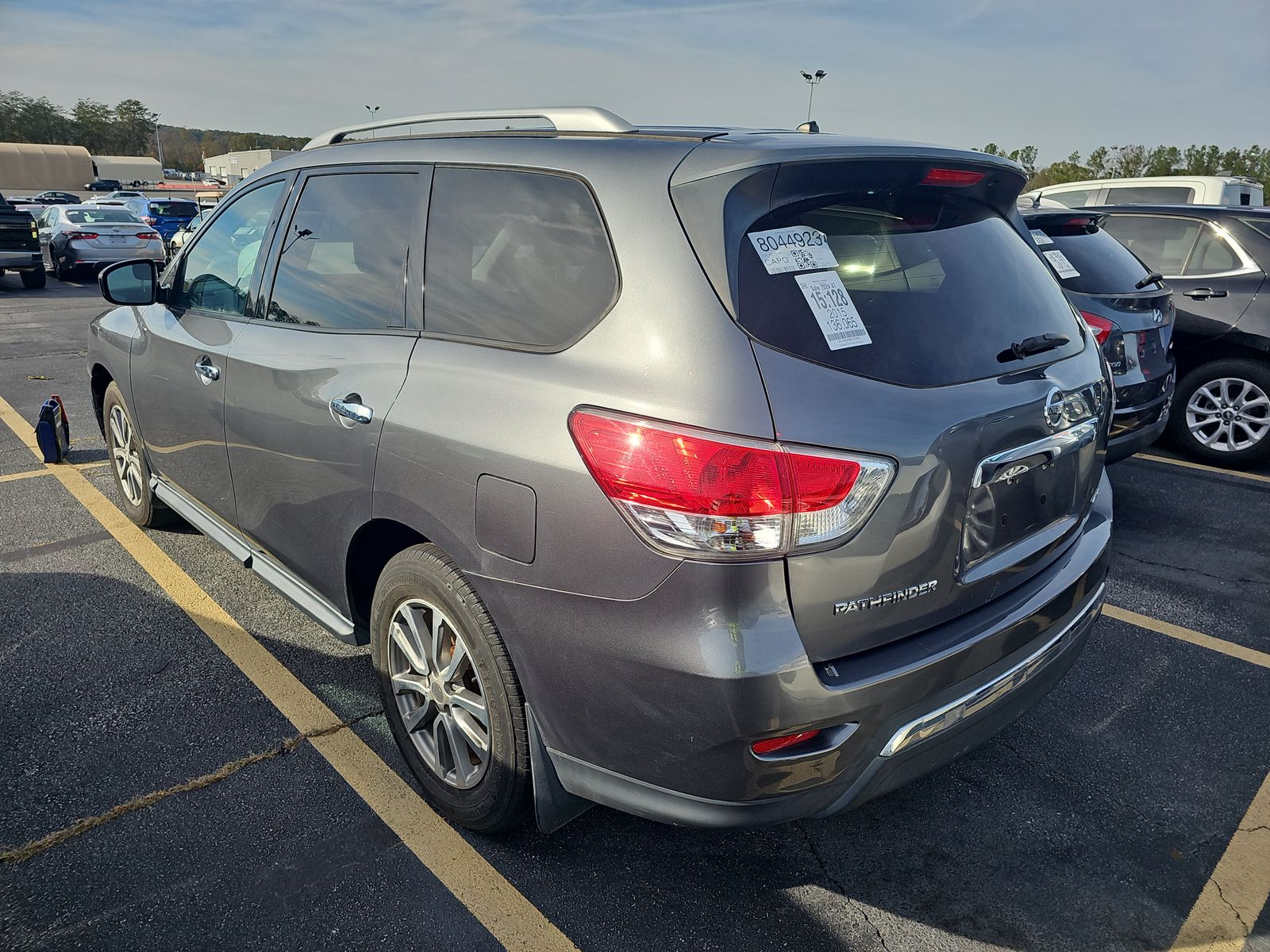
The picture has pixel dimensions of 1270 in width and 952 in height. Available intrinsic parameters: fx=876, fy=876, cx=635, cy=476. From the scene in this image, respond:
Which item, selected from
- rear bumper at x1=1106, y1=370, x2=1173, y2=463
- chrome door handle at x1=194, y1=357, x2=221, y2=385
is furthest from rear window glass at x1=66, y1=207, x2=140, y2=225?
rear bumper at x1=1106, y1=370, x2=1173, y2=463

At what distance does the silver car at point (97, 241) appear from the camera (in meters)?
17.8

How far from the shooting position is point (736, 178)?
6.20ft

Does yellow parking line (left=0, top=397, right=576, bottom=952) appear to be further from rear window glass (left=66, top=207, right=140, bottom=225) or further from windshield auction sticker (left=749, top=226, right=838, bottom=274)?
rear window glass (left=66, top=207, right=140, bottom=225)

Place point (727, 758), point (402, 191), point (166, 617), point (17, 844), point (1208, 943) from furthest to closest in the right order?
1. point (166, 617)
2. point (402, 191)
3. point (17, 844)
4. point (1208, 943)
5. point (727, 758)

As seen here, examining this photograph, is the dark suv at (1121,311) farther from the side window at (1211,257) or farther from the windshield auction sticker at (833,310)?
the windshield auction sticker at (833,310)

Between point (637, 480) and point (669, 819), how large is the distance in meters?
0.77

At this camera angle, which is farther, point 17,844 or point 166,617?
point 166,617

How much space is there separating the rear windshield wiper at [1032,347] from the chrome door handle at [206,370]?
2.66 m

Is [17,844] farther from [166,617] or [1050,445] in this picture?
[1050,445]

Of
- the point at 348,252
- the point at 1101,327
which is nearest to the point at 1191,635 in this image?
the point at 1101,327

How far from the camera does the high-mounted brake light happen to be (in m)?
2.23

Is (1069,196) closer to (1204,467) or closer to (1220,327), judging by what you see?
(1220,327)

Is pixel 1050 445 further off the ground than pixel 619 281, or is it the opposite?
pixel 619 281

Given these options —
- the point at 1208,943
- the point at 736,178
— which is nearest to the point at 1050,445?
the point at 736,178
